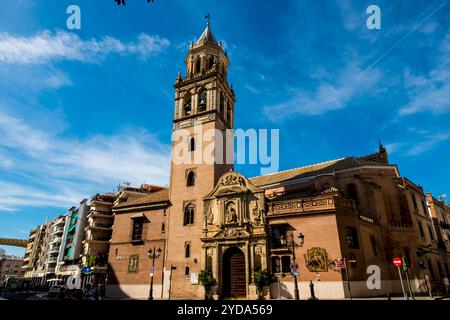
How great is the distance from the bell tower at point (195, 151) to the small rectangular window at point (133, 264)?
373cm

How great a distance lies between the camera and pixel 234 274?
26484 mm

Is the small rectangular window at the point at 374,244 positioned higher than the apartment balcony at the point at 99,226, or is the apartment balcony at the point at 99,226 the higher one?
the apartment balcony at the point at 99,226

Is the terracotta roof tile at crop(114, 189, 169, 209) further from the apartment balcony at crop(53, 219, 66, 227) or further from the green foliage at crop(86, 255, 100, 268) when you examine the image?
the apartment balcony at crop(53, 219, 66, 227)

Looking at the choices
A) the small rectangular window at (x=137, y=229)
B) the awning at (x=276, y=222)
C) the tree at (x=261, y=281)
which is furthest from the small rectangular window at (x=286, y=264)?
the small rectangular window at (x=137, y=229)

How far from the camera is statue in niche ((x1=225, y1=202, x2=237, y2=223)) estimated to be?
2792 cm

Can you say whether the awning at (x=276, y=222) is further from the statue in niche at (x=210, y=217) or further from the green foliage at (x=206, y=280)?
the green foliage at (x=206, y=280)

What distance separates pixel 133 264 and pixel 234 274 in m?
11.5

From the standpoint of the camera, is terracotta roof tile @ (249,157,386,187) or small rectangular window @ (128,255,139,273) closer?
small rectangular window @ (128,255,139,273)

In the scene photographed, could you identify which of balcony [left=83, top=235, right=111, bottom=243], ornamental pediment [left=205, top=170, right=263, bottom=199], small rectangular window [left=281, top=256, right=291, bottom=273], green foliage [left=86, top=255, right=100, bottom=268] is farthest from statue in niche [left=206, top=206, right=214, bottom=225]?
balcony [left=83, top=235, right=111, bottom=243]

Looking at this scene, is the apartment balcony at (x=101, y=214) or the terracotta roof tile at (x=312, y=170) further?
the apartment balcony at (x=101, y=214)

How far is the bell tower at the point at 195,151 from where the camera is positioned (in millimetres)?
28844

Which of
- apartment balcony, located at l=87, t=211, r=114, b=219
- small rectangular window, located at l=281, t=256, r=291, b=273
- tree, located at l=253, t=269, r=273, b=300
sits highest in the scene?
apartment balcony, located at l=87, t=211, r=114, b=219

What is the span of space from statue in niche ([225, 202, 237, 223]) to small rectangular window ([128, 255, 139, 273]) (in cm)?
1101

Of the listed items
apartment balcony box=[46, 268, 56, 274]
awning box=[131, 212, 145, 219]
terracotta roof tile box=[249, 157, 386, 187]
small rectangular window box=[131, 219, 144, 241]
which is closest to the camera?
small rectangular window box=[131, 219, 144, 241]
